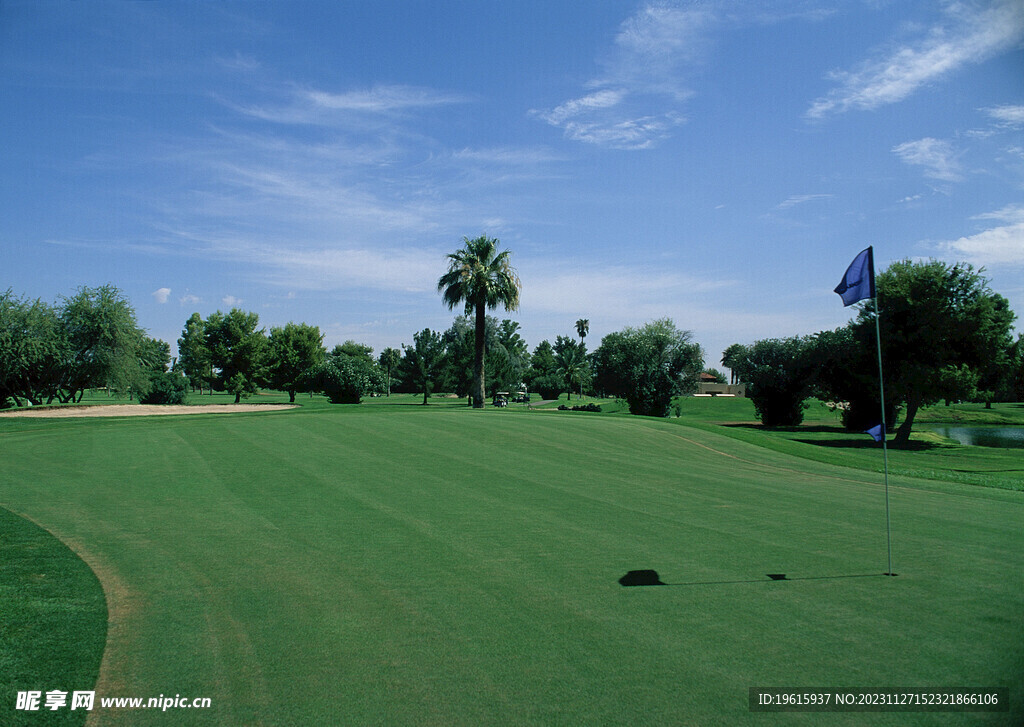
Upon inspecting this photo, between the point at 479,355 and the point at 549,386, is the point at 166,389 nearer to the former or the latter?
the point at 479,355

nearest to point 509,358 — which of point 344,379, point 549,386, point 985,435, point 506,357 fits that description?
point 506,357

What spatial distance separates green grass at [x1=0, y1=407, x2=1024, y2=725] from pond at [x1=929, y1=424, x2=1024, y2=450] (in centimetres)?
3576

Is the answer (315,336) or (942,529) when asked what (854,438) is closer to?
(942,529)

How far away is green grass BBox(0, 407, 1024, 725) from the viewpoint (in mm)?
5020

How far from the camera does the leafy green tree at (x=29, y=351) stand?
132 feet

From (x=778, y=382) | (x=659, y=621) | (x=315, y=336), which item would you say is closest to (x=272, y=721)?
(x=659, y=621)

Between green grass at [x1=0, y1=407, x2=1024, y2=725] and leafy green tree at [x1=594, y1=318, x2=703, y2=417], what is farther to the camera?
leafy green tree at [x1=594, y1=318, x2=703, y2=417]

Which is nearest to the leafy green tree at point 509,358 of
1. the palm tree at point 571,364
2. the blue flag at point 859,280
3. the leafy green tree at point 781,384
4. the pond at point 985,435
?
the palm tree at point 571,364

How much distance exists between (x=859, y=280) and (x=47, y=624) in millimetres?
11282

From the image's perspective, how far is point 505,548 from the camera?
9.18m

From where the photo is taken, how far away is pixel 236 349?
62.1 m

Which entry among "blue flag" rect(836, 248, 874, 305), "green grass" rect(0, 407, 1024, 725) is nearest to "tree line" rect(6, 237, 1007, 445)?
"green grass" rect(0, 407, 1024, 725)

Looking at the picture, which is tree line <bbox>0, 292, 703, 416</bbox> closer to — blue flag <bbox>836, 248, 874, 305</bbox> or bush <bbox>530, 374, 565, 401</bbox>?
bush <bbox>530, 374, 565, 401</bbox>

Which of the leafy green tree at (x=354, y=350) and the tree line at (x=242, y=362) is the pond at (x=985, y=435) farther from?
the leafy green tree at (x=354, y=350)
